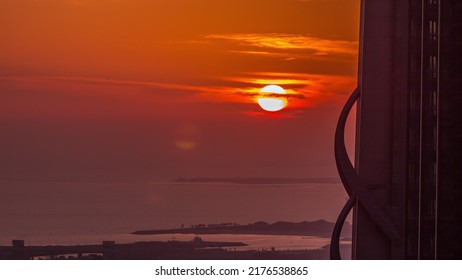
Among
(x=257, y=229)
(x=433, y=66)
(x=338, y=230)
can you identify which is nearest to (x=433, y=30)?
(x=433, y=66)

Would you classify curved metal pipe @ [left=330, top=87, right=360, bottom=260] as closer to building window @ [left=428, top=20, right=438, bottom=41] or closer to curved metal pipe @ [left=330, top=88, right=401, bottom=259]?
curved metal pipe @ [left=330, top=88, right=401, bottom=259]

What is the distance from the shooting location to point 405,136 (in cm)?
2847

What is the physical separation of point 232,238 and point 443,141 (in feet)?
18.8

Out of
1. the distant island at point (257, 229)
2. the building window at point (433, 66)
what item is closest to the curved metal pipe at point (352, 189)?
the distant island at point (257, 229)

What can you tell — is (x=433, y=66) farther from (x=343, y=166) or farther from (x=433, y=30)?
(x=343, y=166)

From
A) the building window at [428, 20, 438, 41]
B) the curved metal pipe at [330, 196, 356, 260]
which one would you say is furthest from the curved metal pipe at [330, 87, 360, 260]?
the building window at [428, 20, 438, 41]

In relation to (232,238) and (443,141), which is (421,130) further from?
(232,238)

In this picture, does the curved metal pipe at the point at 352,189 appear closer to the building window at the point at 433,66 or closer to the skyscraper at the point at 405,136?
the skyscraper at the point at 405,136

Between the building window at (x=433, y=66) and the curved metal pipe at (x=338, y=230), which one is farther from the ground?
the building window at (x=433, y=66)

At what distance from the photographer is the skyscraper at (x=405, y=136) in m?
28.2

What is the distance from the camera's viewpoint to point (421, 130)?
1120 inches

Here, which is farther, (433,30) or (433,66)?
(433,66)

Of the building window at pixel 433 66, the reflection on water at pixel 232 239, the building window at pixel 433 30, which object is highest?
the building window at pixel 433 30
